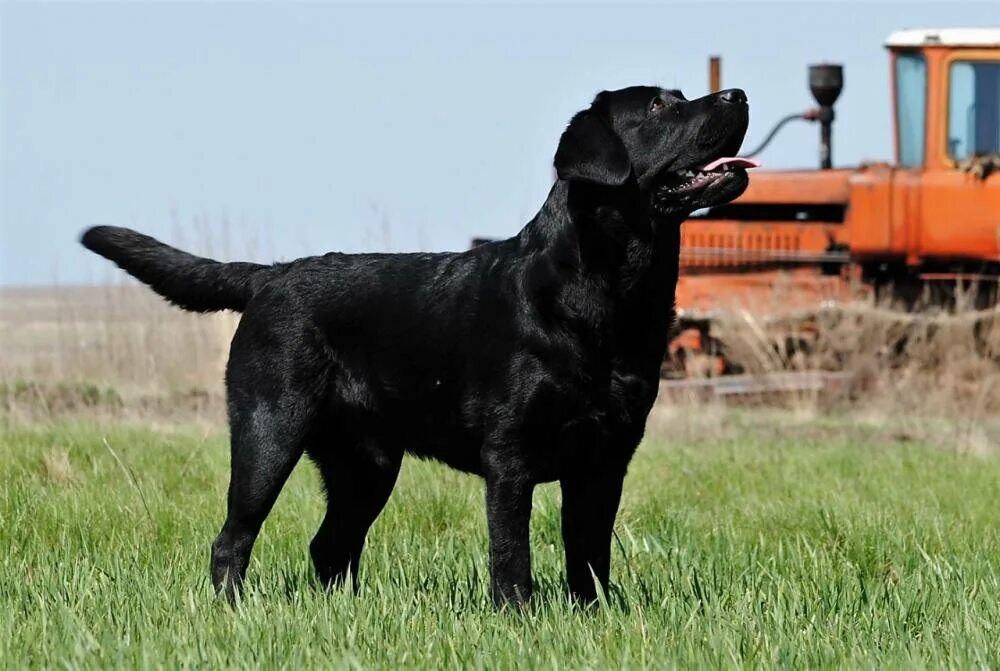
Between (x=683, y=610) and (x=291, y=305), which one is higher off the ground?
(x=291, y=305)

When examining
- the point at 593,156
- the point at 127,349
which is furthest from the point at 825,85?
the point at 593,156

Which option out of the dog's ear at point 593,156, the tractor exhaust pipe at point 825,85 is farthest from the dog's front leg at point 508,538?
the tractor exhaust pipe at point 825,85

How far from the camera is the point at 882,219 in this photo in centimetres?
1355

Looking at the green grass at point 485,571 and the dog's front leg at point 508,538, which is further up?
the dog's front leg at point 508,538

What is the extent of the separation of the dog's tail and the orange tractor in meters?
8.89

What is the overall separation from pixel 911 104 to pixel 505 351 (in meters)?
9.45

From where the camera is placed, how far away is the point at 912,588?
4.66 meters

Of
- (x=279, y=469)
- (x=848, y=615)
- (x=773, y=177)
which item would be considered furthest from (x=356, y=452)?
(x=773, y=177)

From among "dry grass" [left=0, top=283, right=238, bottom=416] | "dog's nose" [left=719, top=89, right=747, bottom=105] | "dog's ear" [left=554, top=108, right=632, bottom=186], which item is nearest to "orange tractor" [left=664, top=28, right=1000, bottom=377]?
"dry grass" [left=0, top=283, right=238, bottom=416]

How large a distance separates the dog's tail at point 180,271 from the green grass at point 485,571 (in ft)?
2.98

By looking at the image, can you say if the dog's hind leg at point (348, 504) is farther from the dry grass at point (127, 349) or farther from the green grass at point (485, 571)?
the dry grass at point (127, 349)

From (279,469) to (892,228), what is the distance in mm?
9437

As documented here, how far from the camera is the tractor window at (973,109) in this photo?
1279 cm

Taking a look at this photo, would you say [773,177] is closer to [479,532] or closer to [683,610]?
[479,532]
